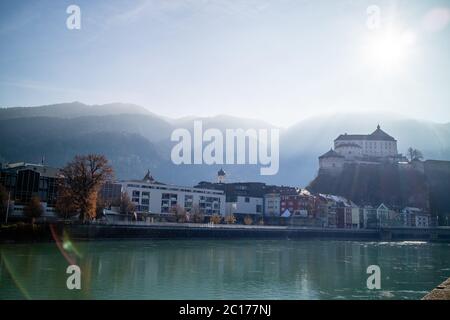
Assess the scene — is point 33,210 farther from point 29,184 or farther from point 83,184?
point 29,184

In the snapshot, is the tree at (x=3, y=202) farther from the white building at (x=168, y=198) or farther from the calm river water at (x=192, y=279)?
the white building at (x=168, y=198)

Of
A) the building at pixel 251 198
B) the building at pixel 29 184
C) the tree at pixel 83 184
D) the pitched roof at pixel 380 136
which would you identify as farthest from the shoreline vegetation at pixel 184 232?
the pitched roof at pixel 380 136

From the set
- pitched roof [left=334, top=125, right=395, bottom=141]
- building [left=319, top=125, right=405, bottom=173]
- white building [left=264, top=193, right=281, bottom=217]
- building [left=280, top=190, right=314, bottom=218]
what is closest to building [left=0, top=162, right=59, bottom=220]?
white building [left=264, top=193, right=281, bottom=217]

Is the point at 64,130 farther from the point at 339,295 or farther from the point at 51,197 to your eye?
the point at 339,295

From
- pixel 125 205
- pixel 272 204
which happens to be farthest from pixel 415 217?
pixel 125 205
